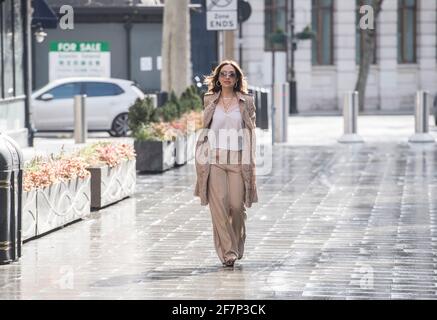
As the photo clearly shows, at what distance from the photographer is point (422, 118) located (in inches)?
1187

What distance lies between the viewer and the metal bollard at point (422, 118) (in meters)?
30.0

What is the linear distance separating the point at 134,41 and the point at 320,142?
1160cm

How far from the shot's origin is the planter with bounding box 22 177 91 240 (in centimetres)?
1352

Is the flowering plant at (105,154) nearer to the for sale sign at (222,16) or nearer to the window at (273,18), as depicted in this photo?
the for sale sign at (222,16)

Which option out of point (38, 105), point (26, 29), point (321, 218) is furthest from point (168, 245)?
point (38, 105)

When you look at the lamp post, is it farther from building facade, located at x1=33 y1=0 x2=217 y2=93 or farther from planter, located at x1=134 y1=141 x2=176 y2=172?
planter, located at x1=134 y1=141 x2=176 y2=172

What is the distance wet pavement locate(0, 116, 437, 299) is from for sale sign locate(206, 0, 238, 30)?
27.0ft

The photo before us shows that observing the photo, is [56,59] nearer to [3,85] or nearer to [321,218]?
[3,85]

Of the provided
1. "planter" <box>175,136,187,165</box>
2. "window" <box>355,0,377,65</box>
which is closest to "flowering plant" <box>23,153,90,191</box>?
"planter" <box>175,136,187,165</box>

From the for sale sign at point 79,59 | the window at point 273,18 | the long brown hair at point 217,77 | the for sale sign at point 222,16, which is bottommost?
the long brown hair at point 217,77

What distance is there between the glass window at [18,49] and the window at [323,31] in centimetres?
2503

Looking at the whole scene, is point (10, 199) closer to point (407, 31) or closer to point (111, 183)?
point (111, 183)

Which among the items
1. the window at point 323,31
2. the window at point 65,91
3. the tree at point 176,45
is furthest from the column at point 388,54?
the tree at point 176,45

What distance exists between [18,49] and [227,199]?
15.7 metres
